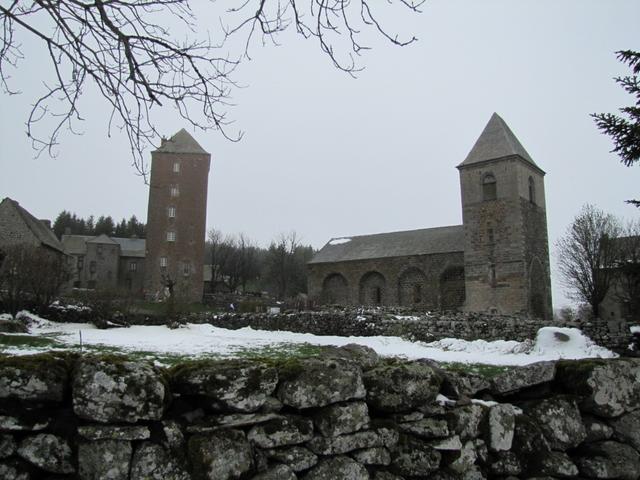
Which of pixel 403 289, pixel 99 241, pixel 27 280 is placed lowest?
pixel 27 280

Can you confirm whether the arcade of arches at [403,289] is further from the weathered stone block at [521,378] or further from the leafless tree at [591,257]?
the weathered stone block at [521,378]

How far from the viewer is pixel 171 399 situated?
2787mm

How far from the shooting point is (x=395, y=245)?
4141 cm

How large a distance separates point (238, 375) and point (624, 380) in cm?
326

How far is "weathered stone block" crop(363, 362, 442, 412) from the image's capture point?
325 cm

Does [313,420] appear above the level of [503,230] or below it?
below

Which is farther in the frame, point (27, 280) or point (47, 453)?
point (27, 280)

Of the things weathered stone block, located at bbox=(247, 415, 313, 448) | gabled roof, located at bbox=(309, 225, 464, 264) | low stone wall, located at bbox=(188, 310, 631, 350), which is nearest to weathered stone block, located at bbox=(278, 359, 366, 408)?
weathered stone block, located at bbox=(247, 415, 313, 448)

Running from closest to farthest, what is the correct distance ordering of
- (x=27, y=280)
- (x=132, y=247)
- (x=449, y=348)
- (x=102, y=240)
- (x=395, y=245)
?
(x=449, y=348)
(x=27, y=280)
(x=395, y=245)
(x=102, y=240)
(x=132, y=247)

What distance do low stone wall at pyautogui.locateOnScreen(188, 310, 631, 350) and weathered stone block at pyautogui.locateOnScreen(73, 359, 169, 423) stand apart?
1550cm

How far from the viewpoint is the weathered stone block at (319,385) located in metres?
2.99

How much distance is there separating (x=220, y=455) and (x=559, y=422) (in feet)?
8.74

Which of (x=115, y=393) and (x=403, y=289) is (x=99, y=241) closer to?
(x=403, y=289)

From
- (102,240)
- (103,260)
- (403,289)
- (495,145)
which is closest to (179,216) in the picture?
(403,289)
